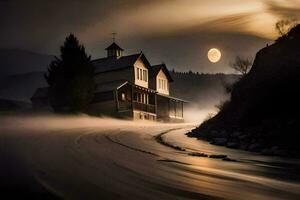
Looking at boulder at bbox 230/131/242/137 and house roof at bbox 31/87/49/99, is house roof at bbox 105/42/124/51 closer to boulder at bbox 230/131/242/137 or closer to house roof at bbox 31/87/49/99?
house roof at bbox 31/87/49/99

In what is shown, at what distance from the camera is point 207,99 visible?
15925 centimetres

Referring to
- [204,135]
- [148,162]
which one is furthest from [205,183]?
[204,135]

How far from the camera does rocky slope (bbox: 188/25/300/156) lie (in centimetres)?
1873

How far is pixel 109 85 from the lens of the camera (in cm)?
5997

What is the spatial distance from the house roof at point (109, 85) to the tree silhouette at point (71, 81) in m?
3.83

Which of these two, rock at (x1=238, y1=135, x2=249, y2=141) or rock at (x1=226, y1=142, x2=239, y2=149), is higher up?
rock at (x1=238, y1=135, x2=249, y2=141)

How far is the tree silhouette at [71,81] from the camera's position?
5153cm

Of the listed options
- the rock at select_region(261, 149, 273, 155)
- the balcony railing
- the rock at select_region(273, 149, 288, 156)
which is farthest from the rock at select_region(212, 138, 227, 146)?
the balcony railing

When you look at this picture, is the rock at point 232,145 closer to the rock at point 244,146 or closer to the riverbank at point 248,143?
the riverbank at point 248,143

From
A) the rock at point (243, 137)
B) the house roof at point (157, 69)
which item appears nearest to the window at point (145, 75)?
the house roof at point (157, 69)

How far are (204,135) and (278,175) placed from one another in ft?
52.7

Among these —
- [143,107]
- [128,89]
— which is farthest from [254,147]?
[128,89]

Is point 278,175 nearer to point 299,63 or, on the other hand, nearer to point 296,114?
point 296,114

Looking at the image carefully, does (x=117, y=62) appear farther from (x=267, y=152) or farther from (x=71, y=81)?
(x=267, y=152)
